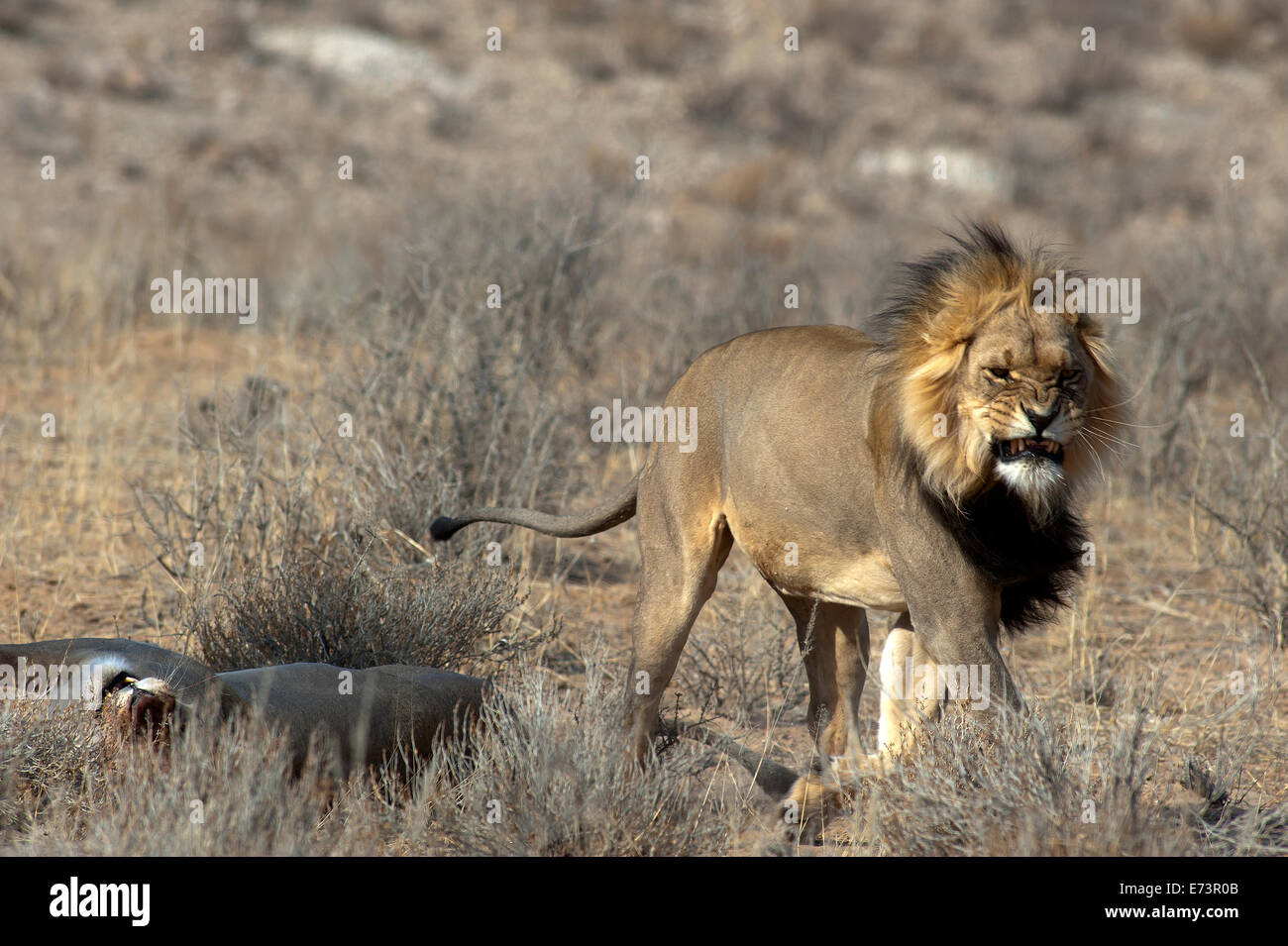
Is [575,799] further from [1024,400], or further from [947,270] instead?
[947,270]

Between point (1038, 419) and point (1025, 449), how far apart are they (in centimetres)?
9

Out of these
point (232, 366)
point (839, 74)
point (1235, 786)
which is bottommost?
point (1235, 786)

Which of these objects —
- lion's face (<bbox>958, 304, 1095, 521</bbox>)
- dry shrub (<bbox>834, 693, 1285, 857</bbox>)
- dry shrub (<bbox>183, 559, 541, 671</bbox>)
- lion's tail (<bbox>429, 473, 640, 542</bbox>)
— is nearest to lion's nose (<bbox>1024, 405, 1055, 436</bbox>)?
lion's face (<bbox>958, 304, 1095, 521</bbox>)

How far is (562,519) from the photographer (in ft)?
16.8

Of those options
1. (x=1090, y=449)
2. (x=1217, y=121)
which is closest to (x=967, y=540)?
(x=1090, y=449)

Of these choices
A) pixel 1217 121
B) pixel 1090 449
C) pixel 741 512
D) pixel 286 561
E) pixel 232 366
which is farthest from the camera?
pixel 1217 121

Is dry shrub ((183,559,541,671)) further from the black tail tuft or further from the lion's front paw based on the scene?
the lion's front paw

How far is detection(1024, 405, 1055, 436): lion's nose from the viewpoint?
146 inches

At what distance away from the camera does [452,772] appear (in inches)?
182

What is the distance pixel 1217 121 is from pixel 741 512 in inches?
853

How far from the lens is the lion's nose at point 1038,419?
3721mm

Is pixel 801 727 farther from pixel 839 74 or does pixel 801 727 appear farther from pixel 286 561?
pixel 839 74

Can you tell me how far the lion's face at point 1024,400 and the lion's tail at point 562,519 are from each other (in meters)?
1.44

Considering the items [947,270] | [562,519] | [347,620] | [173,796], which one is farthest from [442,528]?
[947,270]
